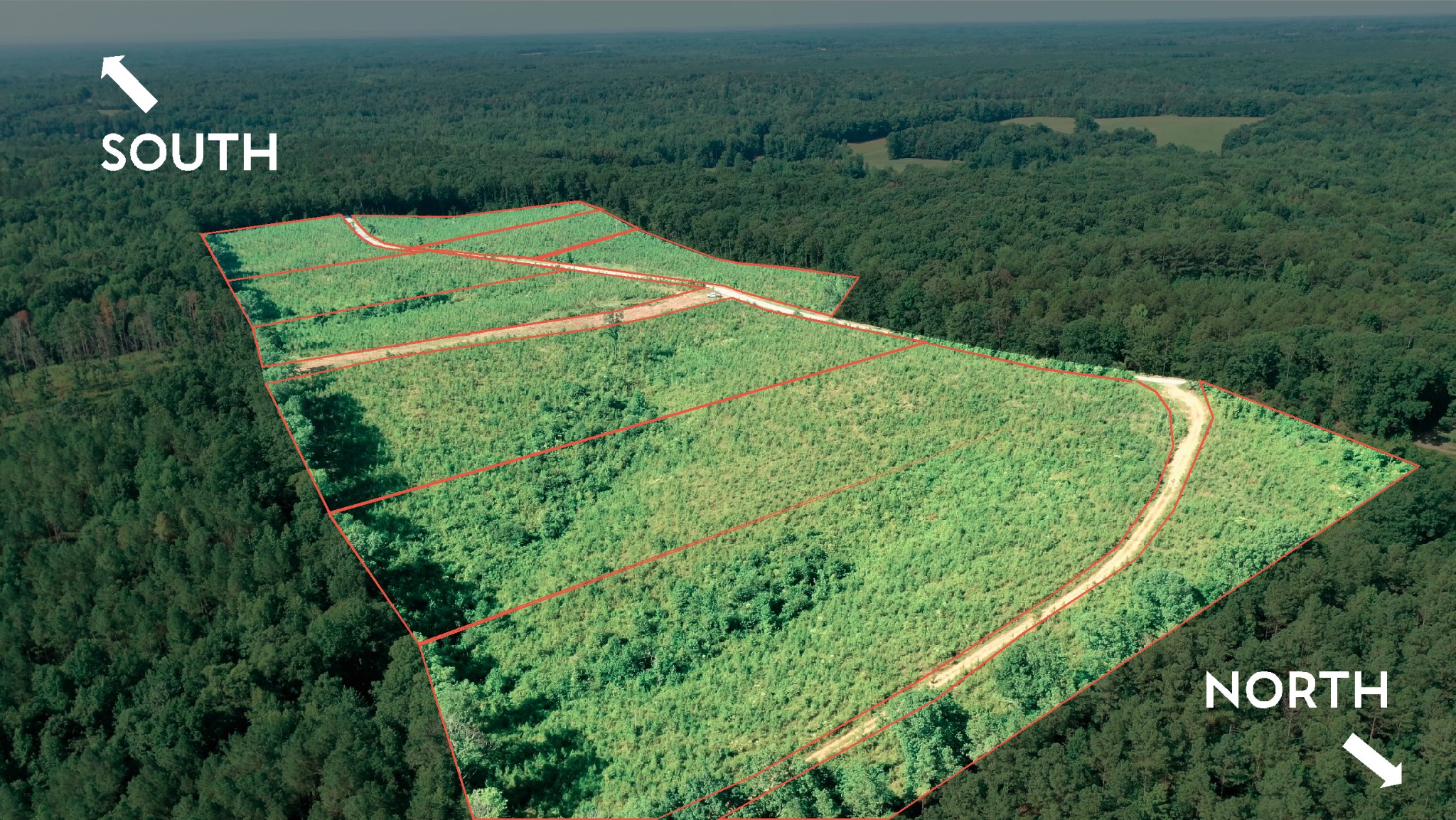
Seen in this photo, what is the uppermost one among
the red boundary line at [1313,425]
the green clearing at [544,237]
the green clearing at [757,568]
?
the green clearing at [544,237]

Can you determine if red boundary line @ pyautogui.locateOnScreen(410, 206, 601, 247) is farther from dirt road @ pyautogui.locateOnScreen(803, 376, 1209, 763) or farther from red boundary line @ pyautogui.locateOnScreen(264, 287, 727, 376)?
dirt road @ pyautogui.locateOnScreen(803, 376, 1209, 763)

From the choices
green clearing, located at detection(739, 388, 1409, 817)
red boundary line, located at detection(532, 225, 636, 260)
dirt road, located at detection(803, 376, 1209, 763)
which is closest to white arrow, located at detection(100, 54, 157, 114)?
red boundary line, located at detection(532, 225, 636, 260)

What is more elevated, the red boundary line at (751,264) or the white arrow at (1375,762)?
the red boundary line at (751,264)

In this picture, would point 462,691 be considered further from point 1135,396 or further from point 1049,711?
point 1135,396
